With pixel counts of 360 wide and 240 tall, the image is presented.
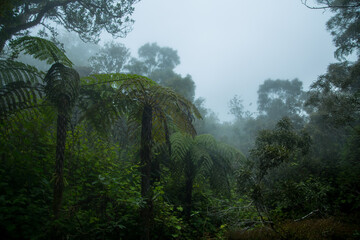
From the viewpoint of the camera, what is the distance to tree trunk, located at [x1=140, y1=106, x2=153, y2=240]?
2.13 meters

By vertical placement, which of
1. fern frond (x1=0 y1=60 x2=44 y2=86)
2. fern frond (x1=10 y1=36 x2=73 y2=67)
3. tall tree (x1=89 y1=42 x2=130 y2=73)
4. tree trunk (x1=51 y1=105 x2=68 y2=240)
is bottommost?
tree trunk (x1=51 y1=105 x2=68 y2=240)

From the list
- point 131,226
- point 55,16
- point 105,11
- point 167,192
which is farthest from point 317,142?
point 55,16

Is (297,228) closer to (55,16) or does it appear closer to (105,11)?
(105,11)

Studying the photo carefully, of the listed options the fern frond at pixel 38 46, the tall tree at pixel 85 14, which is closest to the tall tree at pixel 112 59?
the tall tree at pixel 85 14

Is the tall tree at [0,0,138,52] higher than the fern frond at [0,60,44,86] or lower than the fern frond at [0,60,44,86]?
higher

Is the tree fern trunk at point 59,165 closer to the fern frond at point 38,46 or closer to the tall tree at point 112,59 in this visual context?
the fern frond at point 38,46

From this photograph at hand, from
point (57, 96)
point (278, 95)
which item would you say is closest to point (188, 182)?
point (57, 96)

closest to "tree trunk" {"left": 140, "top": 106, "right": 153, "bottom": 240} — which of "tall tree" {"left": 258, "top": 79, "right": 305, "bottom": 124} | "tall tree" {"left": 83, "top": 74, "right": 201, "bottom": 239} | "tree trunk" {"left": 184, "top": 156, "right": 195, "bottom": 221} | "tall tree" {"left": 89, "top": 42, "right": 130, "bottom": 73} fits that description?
"tall tree" {"left": 83, "top": 74, "right": 201, "bottom": 239}

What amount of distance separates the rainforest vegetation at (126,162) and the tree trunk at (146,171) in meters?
0.01

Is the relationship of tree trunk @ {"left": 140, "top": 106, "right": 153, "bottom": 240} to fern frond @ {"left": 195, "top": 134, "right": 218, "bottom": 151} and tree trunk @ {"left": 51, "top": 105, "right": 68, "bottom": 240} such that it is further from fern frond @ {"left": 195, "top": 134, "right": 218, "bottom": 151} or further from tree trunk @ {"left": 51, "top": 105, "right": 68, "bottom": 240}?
fern frond @ {"left": 195, "top": 134, "right": 218, "bottom": 151}

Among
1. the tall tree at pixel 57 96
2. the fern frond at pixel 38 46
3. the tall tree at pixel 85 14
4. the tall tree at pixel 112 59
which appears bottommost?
the tall tree at pixel 57 96

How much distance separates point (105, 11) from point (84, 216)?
23.9 feet

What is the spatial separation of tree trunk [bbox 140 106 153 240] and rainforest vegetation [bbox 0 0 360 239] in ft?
0.04

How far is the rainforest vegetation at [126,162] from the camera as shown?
1.92m
